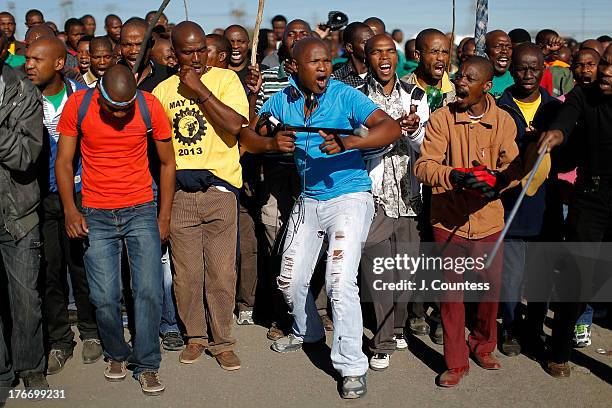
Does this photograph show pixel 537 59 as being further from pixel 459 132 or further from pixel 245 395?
pixel 245 395

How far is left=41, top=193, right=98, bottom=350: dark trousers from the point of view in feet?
18.1

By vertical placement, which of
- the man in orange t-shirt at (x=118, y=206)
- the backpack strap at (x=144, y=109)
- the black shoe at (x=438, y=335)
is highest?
the backpack strap at (x=144, y=109)

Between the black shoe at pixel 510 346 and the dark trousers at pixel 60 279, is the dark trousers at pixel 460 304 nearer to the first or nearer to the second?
the black shoe at pixel 510 346

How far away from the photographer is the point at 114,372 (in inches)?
211

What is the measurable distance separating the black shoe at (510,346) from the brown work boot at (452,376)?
57cm

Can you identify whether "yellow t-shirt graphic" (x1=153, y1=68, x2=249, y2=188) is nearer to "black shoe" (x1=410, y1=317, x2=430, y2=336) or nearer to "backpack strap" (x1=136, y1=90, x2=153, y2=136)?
"backpack strap" (x1=136, y1=90, x2=153, y2=136)

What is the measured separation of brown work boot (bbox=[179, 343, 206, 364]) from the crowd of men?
47 mm

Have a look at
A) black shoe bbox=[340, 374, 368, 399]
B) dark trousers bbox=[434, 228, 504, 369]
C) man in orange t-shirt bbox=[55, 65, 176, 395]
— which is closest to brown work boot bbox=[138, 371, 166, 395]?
man in orange t-shirt bbox=[55, 65, 176, 395]

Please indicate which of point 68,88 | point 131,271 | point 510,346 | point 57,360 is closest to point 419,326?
point 510,346

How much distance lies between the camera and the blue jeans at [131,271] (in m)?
5.12

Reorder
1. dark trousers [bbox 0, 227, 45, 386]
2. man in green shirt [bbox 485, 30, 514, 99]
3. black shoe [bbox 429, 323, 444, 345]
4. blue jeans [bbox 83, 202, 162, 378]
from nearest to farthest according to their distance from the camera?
dark trousers [bbox 0, 227, 45, 386], blue jeans [bbox 83, 202, 162, 378], black shoe [bbox 429, 323, 444, 345], man in green shirt [bbox 485, 30, 514, 99]

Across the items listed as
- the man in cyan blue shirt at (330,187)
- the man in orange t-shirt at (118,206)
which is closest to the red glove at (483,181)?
the man in cyan blue shirt at (330,187)

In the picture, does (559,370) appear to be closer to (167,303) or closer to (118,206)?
(167,303)

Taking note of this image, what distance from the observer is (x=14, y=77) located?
16.0 feet
